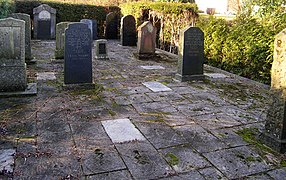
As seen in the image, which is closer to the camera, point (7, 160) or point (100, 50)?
point (7, 160)

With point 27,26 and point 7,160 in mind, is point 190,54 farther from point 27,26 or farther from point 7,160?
Answer: point 7,160

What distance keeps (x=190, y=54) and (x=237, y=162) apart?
4558mm

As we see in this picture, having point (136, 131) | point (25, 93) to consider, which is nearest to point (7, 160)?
point (136, 131)

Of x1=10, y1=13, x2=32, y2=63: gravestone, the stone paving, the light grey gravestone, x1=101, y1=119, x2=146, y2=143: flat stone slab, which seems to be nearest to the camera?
the stone paving

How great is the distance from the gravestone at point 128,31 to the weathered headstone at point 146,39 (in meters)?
3.44

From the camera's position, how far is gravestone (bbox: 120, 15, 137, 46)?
46.0ft

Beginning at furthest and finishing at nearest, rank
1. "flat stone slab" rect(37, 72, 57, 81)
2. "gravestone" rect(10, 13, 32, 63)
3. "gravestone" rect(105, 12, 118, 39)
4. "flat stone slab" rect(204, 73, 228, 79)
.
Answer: "gravestone" rect(105, 12, 118, 39) → "gravestone" rect(10, 13, 32, 63) → "flat stone slab" rect(204, 73, 228, 79) → "flat stone slab" rect(37, 72, 57, 81)

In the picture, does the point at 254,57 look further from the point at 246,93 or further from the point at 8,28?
the point at 8,28

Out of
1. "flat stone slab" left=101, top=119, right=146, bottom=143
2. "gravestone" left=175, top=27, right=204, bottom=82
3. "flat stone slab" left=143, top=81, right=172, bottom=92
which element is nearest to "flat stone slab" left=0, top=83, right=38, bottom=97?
"flat stone slab" left=101, top=119, right=146, bottom=143

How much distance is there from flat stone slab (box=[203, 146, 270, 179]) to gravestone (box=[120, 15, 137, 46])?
1122cm

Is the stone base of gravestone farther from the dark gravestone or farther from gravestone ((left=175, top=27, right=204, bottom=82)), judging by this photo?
the dark gravestone

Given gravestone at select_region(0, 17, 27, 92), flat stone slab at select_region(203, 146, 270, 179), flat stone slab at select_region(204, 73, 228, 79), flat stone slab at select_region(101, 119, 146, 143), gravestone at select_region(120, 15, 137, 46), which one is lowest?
flat stone slab at select_region(203, 146, 270, 179)

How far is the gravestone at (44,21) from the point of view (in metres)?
16.4

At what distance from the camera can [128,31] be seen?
14.6 m
